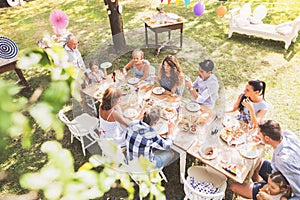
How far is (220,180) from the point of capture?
2.82 meters

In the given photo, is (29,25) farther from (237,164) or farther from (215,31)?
(237,164)

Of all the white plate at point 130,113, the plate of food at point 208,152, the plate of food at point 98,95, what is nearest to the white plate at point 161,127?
the white plate at point 130,113

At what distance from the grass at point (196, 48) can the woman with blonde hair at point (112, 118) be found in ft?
1.67

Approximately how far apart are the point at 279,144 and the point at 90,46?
549cm

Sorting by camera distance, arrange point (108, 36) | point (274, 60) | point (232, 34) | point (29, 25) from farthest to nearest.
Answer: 1. point (29, 25)
2. point (108, 36)
3. point (232, 34)
4. point (274, 60)

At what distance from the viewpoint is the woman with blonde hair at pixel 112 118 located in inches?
119

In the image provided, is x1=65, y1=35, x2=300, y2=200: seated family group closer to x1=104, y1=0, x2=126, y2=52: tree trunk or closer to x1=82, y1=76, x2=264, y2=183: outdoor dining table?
x1=82, y1=76, x2=264, y2=183: outdoor dining table

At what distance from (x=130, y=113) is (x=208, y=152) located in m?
1.10

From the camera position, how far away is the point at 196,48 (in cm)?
605

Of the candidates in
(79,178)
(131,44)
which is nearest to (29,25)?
(131,44)

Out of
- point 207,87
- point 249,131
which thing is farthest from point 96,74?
point 249,131

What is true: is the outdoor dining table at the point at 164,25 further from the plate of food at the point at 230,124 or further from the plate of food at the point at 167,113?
the plate of food at the point at 230,124

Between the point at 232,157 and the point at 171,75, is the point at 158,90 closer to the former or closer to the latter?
→ the point at 171,75

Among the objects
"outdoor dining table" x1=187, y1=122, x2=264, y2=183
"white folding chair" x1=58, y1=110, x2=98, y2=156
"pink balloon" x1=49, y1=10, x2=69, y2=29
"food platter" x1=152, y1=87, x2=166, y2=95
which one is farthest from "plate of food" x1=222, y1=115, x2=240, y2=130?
"pink balloon" x1=49, y1=10, x2=69, y2=29
